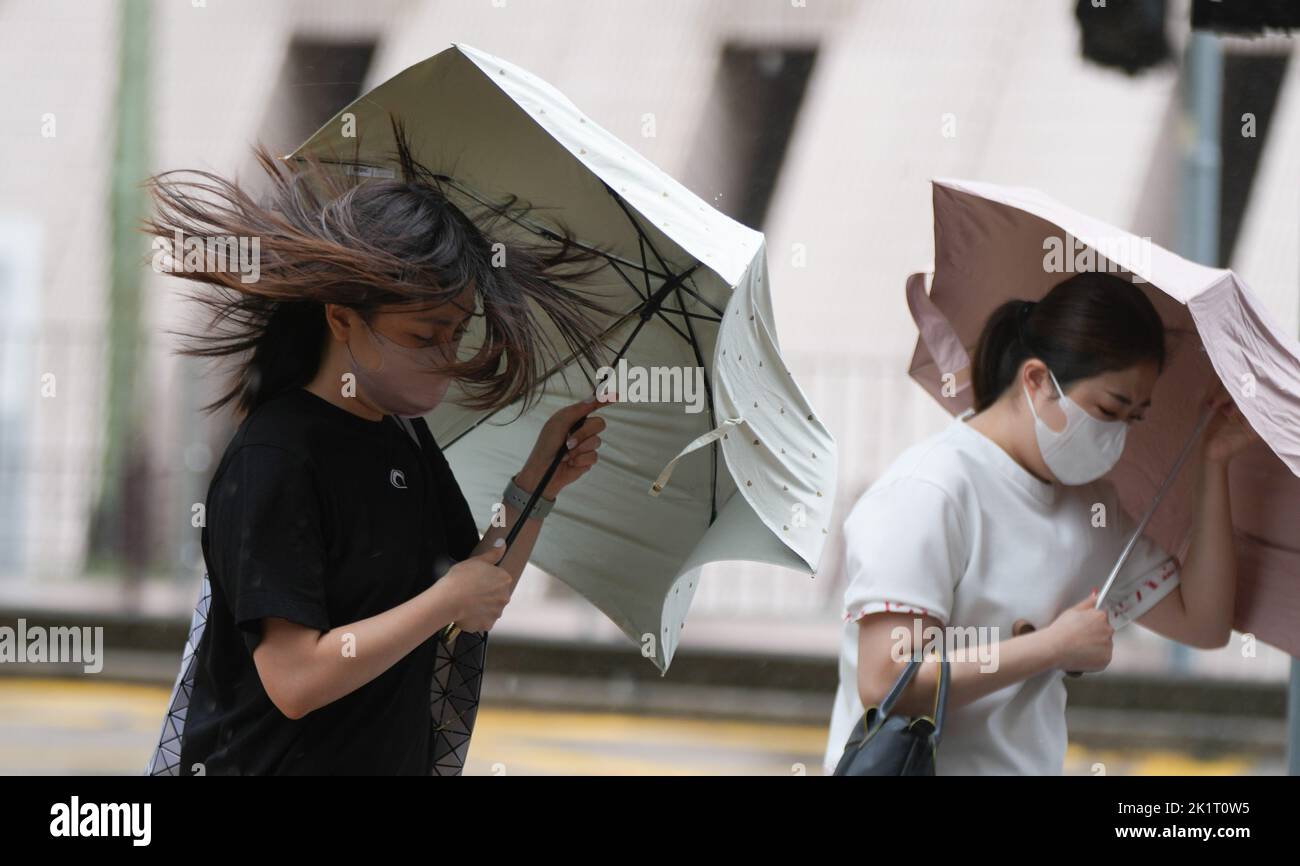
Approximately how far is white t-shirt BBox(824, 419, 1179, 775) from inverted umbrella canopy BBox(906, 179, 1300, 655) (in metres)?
0.33

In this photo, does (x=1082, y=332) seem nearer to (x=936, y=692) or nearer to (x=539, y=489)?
(x=936, y=692)

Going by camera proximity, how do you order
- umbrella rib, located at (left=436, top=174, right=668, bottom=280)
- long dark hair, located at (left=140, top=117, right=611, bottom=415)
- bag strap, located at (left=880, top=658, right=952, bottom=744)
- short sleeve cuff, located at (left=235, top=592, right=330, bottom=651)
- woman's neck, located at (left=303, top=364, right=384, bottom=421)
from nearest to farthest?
short sleeve cuff, located at (left=235, top=592, right=330, bottom=651) → long dark hair, located at (left=140, top=117, right=611, bottom=415) → woman's neck, located at (left=303, top=364, right=384, bottom=421) → bag strap, located at (left=880, top=658, right=952, bottom=744) → umbrella rib, located at (left=436, top=174, right=668, bottom=280)

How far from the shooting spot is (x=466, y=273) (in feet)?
7.02

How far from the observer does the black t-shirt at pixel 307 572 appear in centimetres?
199

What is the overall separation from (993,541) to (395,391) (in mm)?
1033

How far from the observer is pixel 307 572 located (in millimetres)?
1995

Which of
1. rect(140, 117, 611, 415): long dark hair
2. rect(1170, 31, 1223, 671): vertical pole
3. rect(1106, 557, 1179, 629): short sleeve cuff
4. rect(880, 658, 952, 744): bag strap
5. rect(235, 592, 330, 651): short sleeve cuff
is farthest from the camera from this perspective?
rect(1170, 31, 1223, 671): vertical pole

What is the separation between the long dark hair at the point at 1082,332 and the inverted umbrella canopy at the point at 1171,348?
0.19 feet

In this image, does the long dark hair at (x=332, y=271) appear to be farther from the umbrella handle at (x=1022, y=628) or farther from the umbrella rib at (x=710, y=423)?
the umbrella handle at (x=1022, y=628)

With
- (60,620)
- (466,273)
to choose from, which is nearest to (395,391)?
(466,273)

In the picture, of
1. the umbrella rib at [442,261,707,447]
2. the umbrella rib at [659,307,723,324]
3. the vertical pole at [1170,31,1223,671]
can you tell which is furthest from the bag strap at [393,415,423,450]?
the vertical pole at [1170,31,1223,671]

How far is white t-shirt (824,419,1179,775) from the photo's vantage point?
238 centimetres

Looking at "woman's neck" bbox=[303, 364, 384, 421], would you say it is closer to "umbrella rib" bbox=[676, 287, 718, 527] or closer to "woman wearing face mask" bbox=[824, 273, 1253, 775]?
"umbrella rib" bbox=[676, 287, 718, 527]
